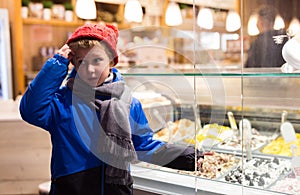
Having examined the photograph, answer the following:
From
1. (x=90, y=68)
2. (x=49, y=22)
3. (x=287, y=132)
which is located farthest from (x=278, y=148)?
(x=49, y=22)

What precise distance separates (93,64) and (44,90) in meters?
0.16

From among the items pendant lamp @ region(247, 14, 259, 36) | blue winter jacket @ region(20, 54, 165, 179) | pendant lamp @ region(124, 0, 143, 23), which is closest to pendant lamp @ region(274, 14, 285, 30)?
pendant lamp @ region(247, 14, 259, 36)

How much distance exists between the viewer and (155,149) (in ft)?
3.75

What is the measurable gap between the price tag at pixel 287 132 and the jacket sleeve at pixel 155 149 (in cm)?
51

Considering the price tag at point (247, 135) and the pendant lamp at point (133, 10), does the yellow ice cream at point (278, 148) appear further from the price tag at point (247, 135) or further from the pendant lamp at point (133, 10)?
the pendant lamp at point (133, 10)

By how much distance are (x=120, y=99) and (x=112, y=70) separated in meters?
0.10

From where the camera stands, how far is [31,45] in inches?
146

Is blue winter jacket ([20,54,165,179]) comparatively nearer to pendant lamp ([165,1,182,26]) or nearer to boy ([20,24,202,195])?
boy ([20,24,202,195])

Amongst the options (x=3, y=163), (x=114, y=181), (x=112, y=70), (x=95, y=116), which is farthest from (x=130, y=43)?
(x=3, y=163)

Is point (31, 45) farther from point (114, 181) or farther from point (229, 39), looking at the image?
point (114, 181)

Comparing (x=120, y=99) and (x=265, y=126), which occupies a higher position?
(x=120, y=99)

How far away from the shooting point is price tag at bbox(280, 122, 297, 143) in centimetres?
148

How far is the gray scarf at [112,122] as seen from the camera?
1.05 meters

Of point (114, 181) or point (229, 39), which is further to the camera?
point (229, 39)
